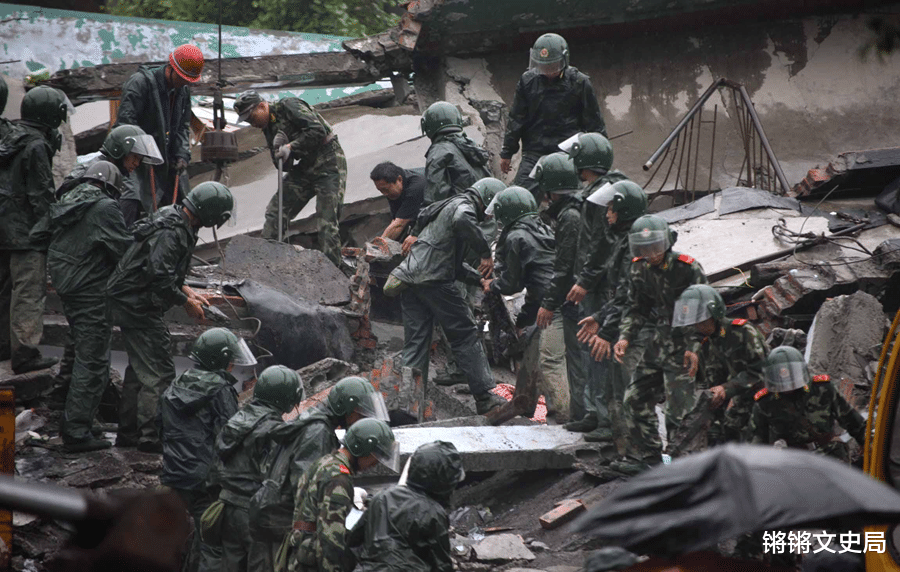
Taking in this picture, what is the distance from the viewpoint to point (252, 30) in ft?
65.0

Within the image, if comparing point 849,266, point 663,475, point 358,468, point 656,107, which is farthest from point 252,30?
point 663,475

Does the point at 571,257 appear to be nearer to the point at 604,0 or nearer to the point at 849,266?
the point at 849,266

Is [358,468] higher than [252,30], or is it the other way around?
[252,30]

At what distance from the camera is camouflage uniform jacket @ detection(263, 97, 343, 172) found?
11344 millimetres

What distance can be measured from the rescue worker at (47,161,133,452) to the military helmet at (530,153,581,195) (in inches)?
125

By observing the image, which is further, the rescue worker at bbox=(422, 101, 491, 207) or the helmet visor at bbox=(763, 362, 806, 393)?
the rescue worker at bbox=(422, 101, 491, 207)

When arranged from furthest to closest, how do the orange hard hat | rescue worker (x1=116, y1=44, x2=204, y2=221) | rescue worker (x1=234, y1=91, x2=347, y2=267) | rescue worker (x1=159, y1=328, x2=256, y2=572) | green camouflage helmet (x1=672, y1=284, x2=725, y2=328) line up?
rescue worker (x1=234, y1=91, x2=347, y2=267), rescue worker (x1=116, y1=44, x2=204, y2=221), the orange hard hat, rescue worker (x1=159, y1=328, x2=256, y2=572), green camouflage helmet (x1=672, y1=284, x2=725, y2=328)

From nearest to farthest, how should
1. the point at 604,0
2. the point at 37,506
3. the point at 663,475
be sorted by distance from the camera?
the point at 37,506 → the point at 663,475 → the point at 604,0

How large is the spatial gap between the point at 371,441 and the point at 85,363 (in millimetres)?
3088

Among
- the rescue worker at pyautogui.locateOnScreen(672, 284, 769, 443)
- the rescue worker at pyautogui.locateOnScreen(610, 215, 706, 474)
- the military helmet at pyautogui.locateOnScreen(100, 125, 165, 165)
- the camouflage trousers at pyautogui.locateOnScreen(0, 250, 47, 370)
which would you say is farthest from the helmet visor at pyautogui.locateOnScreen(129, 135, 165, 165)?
the rescue worker at pyautogui.locateOnScreen(672, 284, 769, 443)

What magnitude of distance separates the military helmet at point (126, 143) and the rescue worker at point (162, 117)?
2.47 ft

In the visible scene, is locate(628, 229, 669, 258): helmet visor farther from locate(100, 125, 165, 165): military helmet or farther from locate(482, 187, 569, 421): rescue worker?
locate(100, 125, 165, 165): military helmet

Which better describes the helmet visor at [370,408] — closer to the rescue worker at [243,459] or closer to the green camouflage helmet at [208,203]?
the rescue worker at [243,459]

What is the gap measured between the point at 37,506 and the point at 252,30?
18.3 m
